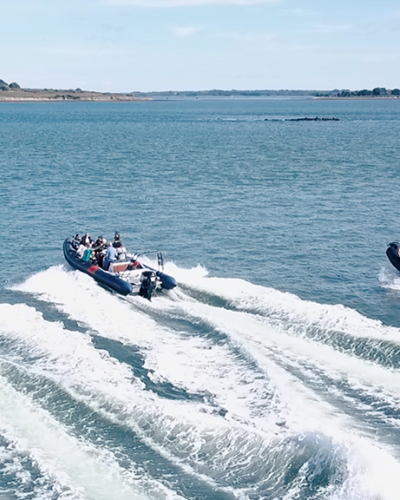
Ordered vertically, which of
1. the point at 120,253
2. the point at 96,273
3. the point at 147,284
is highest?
the point at 120,253

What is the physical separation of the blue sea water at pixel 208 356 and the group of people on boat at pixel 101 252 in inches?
33.8

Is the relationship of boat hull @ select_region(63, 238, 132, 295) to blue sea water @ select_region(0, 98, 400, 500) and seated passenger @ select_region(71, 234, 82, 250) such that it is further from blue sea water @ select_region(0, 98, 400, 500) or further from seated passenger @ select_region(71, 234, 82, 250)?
blue sea water @ select_region(0, 98, 400, 500)

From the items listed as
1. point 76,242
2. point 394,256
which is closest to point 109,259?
point 76,242

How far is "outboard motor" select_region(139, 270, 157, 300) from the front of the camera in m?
20.7

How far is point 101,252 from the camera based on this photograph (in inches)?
936

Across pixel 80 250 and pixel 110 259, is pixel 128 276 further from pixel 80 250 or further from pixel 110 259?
pixel 80 250

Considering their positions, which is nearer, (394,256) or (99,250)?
(99,250)

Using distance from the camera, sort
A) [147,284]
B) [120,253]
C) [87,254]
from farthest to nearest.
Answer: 1. [87,254]
2. [120,253]
3. [147,284]

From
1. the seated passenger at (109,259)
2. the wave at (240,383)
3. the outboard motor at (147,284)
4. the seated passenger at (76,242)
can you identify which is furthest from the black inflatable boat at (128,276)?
the seated passenger at (76,242)

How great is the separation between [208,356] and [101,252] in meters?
8.49

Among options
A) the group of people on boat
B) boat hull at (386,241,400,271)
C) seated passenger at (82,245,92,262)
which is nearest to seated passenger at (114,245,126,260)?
the group of people on boat

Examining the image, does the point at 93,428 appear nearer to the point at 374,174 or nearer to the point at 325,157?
the point at 374,174

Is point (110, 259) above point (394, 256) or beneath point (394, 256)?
above

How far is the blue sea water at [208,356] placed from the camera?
1188 centimetres
